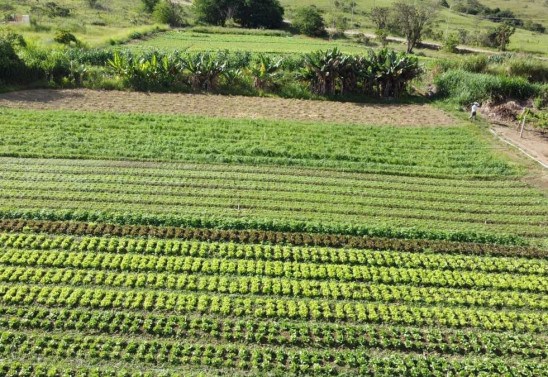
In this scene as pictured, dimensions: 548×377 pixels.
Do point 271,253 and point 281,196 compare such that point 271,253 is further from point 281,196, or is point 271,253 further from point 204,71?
point 204,71

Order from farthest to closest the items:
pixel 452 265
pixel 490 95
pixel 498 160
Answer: pixel 490 95 < pixel 498 160 < pixel 452 265

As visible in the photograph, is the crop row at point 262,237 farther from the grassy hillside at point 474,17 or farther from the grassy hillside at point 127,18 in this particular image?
the grassy hillside at point 474,17

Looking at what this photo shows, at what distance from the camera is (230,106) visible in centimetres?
2712

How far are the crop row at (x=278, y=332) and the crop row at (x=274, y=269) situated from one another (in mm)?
1825

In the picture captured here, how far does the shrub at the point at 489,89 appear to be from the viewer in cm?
2856

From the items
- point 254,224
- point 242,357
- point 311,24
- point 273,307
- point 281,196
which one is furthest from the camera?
point 311,24

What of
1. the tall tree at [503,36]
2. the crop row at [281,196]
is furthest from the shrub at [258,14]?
the crop row at [281,196]

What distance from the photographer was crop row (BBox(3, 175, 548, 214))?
16.9m

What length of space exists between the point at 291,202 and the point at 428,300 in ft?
20.0

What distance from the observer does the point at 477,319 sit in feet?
40.2

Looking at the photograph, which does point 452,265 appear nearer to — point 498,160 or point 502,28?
point 498,160


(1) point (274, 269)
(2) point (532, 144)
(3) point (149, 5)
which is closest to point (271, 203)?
(1) point (274, 269)

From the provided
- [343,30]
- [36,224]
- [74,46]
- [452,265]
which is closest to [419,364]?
[452,265]

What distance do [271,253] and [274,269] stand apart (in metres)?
0.85
